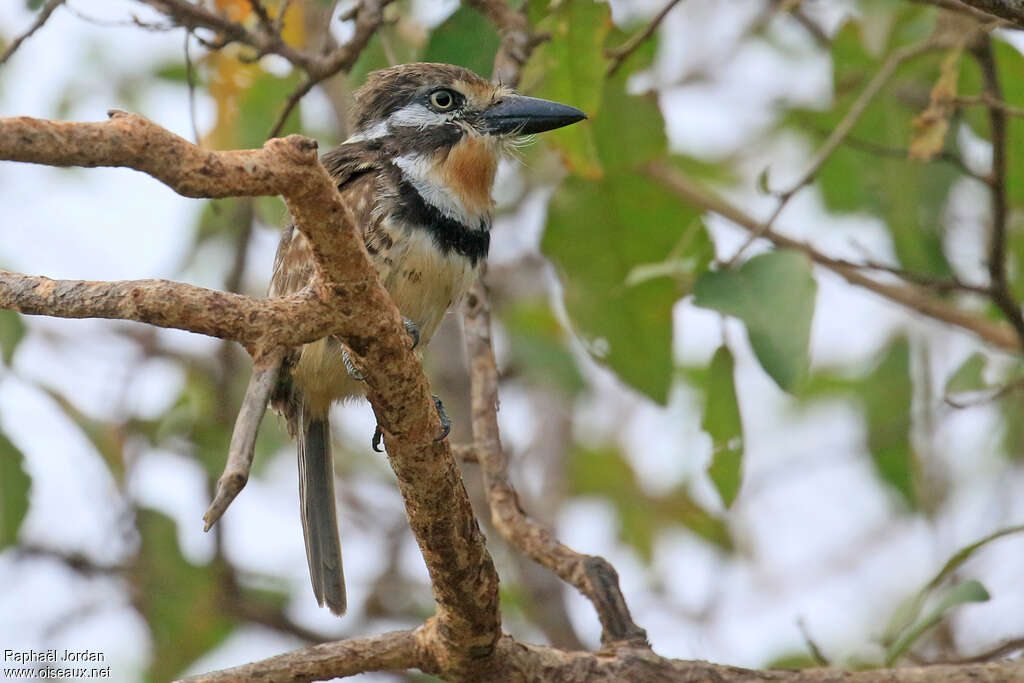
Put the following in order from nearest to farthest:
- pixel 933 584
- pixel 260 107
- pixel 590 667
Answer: pixel 590 667 < pixel 933 584 < pixel 260 107

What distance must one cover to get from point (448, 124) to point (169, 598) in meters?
1.81

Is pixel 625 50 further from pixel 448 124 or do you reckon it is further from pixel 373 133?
pixel 373 133

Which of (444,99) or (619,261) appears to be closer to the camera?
(444,99)

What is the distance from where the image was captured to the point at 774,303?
272 centimetres

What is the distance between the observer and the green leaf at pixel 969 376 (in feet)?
11.0

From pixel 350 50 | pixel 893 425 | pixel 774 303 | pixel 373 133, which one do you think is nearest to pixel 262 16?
pixel 350 50

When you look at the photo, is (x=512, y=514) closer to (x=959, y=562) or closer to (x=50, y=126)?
(x=959, y=562)

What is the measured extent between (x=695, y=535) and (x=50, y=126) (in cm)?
422

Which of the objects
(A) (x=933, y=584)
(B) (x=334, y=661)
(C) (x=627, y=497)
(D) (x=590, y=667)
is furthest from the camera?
(C) (x=627, y=497)

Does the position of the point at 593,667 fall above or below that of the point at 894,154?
below

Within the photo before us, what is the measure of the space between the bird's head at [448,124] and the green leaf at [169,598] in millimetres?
1532

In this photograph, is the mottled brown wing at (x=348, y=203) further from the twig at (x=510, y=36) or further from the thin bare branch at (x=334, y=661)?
the thin bare branch at (x=334, y=661)

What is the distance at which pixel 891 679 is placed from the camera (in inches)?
98.3

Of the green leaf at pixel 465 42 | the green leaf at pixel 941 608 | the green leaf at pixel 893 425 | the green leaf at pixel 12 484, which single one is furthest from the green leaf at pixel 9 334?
the green leaf at pixel 893 425
